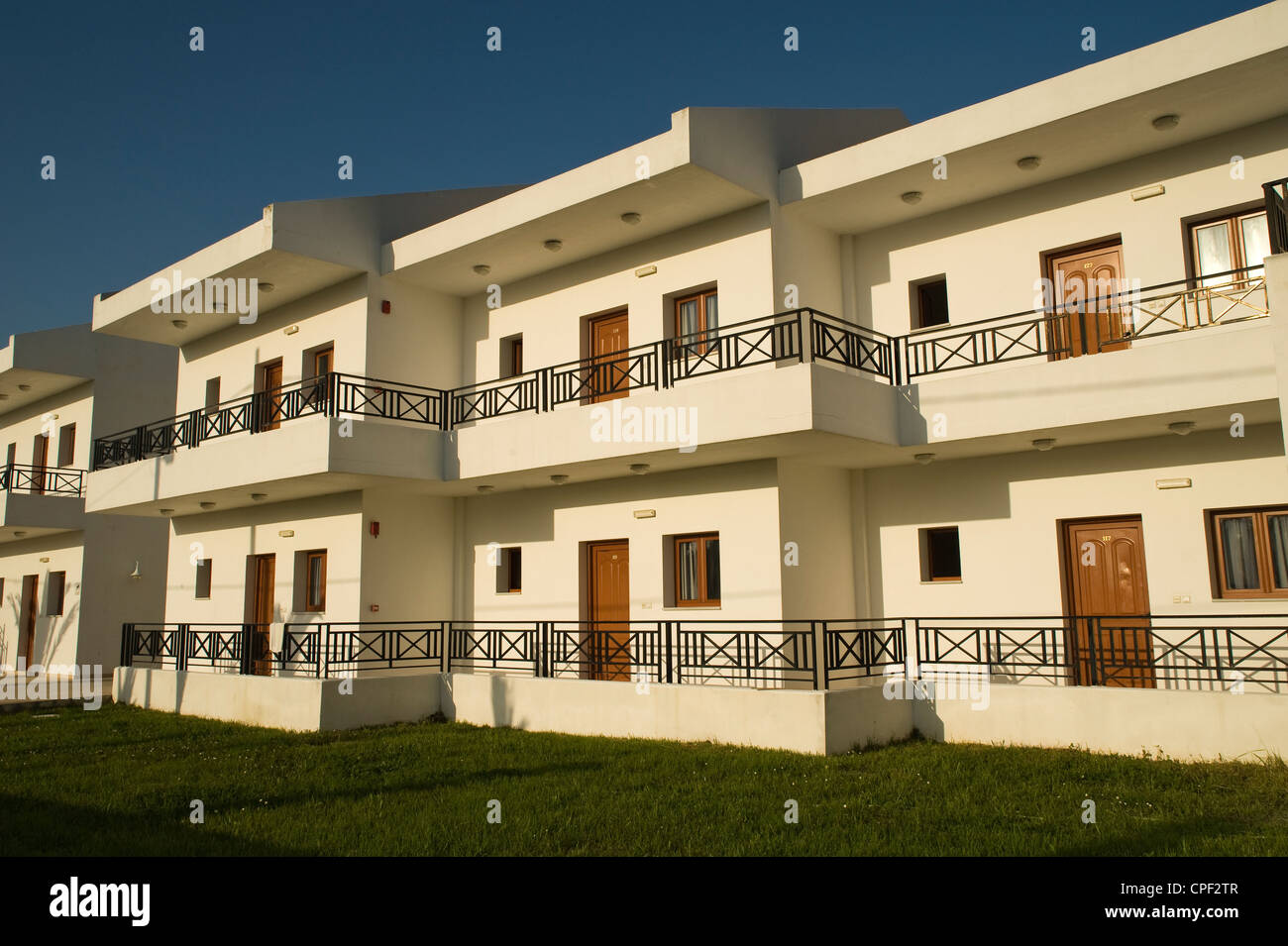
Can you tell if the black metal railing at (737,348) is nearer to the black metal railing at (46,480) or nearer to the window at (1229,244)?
the window at (1229,244)

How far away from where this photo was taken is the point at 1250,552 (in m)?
11.1

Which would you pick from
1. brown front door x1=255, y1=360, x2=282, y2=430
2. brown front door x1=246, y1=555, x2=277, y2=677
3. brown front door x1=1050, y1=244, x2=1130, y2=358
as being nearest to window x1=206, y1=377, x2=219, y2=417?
brown front door x1=255, y1=360, x2=282, y2=430

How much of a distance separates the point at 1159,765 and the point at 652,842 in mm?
5283

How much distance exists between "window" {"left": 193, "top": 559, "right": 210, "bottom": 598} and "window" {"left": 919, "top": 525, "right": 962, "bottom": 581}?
1348 cm

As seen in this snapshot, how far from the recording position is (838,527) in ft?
45.0

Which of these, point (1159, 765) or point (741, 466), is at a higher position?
point (741, 466)

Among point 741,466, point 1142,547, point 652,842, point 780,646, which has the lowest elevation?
point 652,842

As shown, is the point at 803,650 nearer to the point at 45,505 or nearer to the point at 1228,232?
the point at 1228,232

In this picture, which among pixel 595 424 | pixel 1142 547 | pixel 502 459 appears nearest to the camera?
pixel 1142 547

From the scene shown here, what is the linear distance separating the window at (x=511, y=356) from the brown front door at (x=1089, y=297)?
8481mm

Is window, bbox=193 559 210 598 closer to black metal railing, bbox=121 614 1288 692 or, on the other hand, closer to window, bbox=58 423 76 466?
black metal railing, bbox=121 614 1288 692
